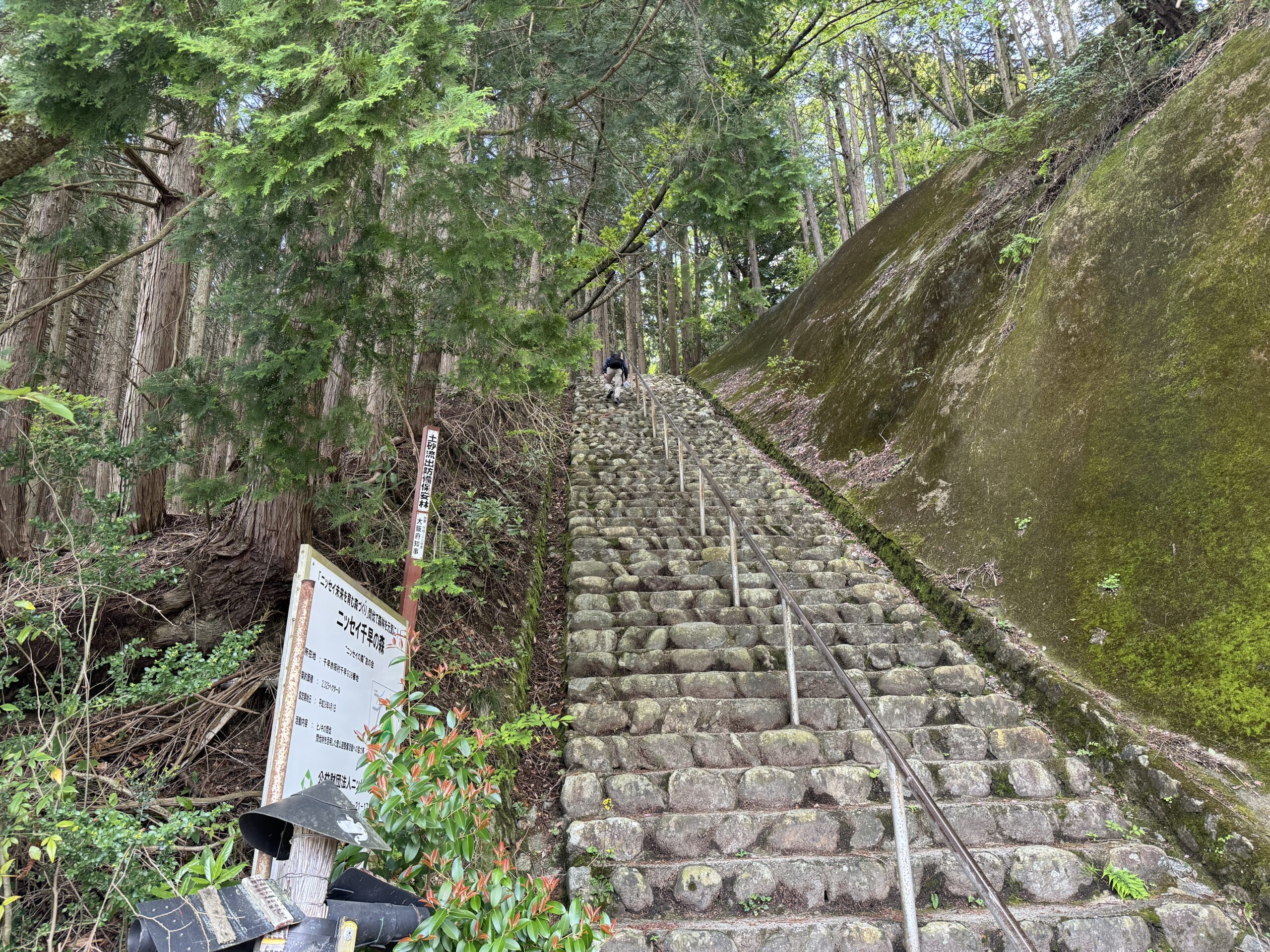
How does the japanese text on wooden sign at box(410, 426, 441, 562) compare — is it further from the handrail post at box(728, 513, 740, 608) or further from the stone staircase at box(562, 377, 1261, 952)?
the handrail post at box(728, 513, 740, 608)

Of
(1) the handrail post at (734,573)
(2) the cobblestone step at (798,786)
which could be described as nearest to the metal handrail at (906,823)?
(2) the cobblestone step at (798,786)

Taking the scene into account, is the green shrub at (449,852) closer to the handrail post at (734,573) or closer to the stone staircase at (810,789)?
the stone staircase at (810,789)

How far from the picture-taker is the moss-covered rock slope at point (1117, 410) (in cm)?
412

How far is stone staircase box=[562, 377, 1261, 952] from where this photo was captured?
10.1 ft

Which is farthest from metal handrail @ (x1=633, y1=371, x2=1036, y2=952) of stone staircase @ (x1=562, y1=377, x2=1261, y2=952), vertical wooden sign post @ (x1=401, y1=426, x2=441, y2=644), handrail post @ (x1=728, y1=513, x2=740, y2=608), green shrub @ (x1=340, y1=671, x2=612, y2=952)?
vertical wooden sign post @ (x1=401, y1=426, x2=441, y2=644)

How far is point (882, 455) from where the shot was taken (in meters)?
7.64

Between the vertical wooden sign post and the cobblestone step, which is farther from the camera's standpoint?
the cobblestone step

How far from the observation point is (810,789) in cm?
385

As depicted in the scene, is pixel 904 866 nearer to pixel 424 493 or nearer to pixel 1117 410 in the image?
pixel 424 493

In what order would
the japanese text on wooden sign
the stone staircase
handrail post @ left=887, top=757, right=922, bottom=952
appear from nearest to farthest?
handrail post @ left=887, top=757, right=922, bottom=952 < the stone staircase < the japanese text on wooden sign

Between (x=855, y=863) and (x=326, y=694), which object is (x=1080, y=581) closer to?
(x=855, y=863)

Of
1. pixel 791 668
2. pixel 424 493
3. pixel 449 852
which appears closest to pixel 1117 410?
pixel 791 668

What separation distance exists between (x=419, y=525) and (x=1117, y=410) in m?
5.09

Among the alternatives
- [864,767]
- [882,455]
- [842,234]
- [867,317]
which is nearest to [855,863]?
[864,767]
